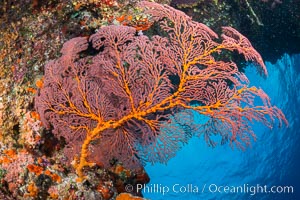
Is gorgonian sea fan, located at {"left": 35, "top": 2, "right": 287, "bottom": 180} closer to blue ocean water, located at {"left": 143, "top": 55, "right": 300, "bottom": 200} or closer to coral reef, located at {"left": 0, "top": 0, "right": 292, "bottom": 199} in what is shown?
coral reef, located at {"left": 0, "top": 0, "right": 292, "bottom": 199}

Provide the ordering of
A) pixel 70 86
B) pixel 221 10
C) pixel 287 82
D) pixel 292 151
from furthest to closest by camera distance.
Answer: pixel 292 151 → pixel 287 82 → pixel 221 10 → pixel 70 86

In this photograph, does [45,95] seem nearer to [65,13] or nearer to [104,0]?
[65,13]

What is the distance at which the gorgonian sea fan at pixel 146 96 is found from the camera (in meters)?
3.02

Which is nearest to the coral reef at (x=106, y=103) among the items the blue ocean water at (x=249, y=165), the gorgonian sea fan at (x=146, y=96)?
the gorgonian sea fan at (x=146, y=96)

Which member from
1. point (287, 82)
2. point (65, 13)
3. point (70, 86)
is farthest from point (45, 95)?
point (287, 82)

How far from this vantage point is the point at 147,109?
304 centimetres

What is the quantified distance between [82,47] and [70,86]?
541mm

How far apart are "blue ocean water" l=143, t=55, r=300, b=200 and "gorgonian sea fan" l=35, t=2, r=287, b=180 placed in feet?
53.6

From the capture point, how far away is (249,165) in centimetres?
2433

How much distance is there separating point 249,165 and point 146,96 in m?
24.0

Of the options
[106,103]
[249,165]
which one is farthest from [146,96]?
[249,165]

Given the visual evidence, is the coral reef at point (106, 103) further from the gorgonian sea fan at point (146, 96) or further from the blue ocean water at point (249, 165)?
the blue ocean water at point (249, 165)

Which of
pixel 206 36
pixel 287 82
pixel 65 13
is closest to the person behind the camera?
pixel 206 36

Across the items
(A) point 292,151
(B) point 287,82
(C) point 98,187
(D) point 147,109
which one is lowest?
(A) point 292,151
